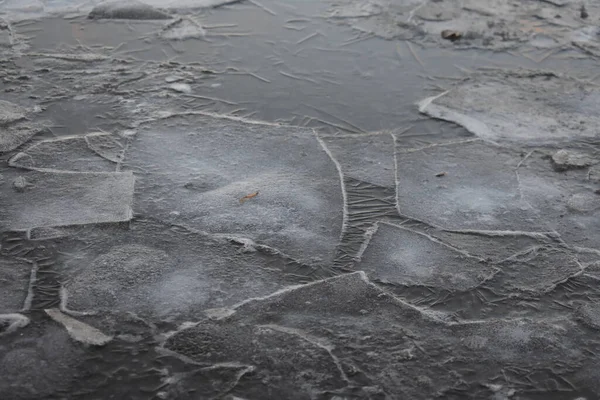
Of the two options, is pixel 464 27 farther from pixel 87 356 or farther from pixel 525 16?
pixel 87 356

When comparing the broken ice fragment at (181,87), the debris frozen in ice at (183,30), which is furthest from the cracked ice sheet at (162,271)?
the debris frozen in ice at (183,30)

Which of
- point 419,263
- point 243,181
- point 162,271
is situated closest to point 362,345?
point 419,263

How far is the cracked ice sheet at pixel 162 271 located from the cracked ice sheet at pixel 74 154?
1.59 feet

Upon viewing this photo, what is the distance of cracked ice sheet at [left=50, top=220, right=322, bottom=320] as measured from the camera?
2346 mm

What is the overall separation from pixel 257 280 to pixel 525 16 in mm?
3403

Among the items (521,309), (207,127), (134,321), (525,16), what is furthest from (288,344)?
(525,16)

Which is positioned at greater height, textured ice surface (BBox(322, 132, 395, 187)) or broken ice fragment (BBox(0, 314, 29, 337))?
textured ice surface (BBox(322, 132, 395, 187))

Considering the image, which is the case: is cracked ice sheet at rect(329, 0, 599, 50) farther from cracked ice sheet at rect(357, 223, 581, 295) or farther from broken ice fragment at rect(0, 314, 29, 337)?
broken ice fragment at rect(0, 314, 29, 337)

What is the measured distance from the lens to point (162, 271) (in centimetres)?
248

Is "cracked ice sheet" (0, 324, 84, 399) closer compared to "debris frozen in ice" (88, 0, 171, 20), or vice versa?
"cracked ice sheet" (0, 324, 84, 399)

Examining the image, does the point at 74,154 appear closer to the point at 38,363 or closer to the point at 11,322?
the point at 11,322

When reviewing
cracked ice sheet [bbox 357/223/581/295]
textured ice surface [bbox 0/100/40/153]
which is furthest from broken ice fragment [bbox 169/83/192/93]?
cracked ice sheet [bbox 357/223/581/295]

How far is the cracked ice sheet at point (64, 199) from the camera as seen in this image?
2.71m

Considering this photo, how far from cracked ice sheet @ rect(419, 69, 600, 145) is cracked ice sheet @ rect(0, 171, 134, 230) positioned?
5.50 ft
